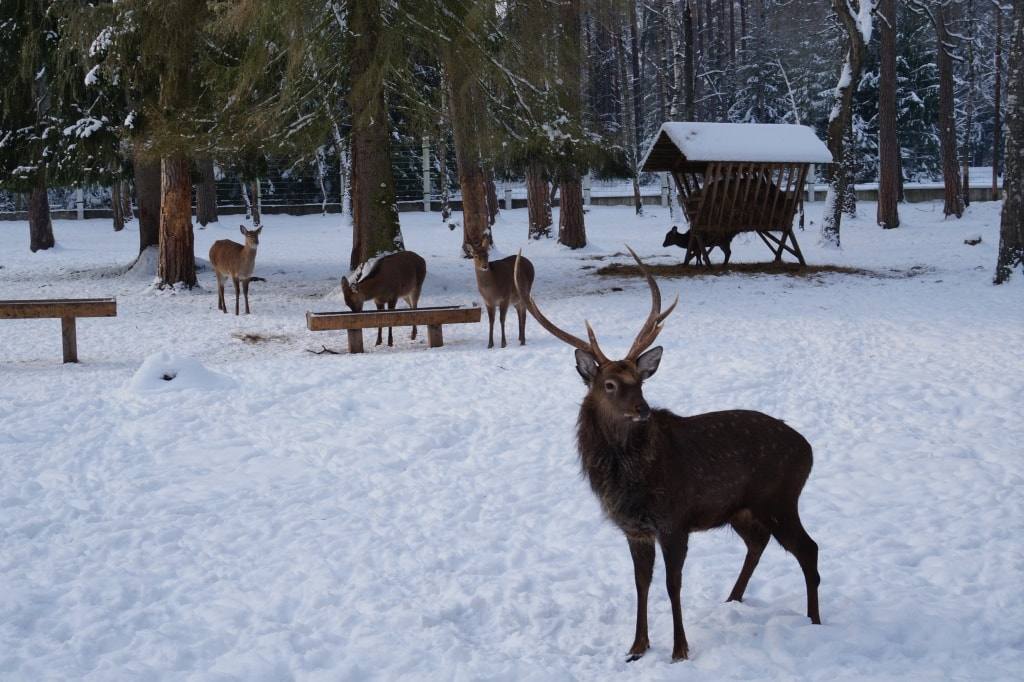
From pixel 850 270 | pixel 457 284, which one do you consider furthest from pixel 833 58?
pixel 457 284

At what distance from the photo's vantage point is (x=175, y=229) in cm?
1650

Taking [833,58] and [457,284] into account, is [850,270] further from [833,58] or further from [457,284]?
[833,58]

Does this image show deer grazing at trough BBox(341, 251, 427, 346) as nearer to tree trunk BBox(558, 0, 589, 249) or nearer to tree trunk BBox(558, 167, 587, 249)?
tree trunk BBox(558, 0, 589, 249)

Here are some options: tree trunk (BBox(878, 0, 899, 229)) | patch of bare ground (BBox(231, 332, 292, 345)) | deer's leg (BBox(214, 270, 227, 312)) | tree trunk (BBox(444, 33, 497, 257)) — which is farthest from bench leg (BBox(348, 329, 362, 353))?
tree trunk (BBox(878, 0, 899, 229))

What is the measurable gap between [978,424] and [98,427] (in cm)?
727

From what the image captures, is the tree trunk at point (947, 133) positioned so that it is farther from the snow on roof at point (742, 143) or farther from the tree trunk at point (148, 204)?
the tree trunk at point (148, 204)

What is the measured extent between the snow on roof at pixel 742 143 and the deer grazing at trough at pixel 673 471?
12.5 m

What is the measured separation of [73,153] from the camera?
18.1 meters

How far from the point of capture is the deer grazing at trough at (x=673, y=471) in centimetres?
436

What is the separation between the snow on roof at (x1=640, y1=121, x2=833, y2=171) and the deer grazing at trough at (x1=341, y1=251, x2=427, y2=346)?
624 cm

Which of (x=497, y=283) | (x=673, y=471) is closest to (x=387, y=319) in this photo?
(x=497, y=283)

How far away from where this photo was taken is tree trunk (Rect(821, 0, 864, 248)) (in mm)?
19469

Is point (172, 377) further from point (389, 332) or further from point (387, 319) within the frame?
point (389, 332)

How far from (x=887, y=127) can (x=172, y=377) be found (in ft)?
77.0
